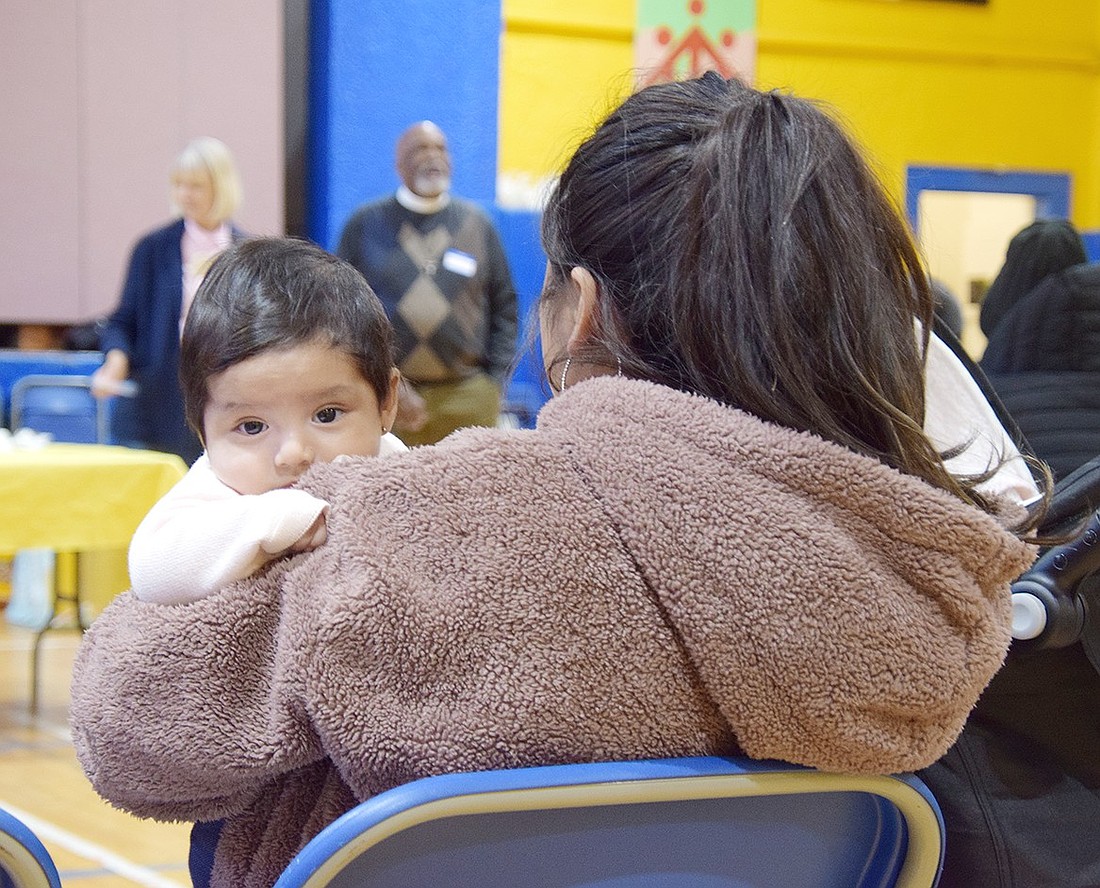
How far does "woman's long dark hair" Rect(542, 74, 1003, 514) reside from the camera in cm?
84

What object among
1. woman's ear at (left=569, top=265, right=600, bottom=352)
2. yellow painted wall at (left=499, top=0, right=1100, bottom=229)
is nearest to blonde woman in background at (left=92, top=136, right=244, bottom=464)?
woman's ear at (left=569, top=265, right=600, bottom=352)

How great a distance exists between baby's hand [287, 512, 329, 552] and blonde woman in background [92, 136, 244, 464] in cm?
293

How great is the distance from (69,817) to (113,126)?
462cm

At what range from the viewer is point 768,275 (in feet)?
2.77

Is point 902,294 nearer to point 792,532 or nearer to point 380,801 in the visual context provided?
point 792,532

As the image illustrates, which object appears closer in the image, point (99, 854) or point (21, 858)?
point (21, 858)

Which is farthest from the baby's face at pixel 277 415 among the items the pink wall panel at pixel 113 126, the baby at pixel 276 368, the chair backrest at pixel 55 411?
the pink wall panel at pixel 113 126

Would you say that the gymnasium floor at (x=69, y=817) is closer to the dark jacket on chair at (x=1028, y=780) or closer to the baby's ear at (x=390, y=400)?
the baby's ear at (x=390, y=400)

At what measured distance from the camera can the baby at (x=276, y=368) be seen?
114cm

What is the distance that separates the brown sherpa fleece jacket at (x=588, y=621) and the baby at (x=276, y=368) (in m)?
0.27

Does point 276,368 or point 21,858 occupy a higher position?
point 276,368

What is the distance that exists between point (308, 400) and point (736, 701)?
53 cm

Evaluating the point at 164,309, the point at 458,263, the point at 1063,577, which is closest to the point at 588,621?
the point at 1063,577

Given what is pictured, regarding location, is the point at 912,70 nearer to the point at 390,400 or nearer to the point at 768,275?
the point at 390,400
